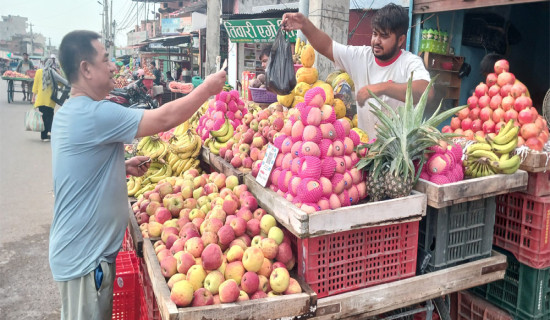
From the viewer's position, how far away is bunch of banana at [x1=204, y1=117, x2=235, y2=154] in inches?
158

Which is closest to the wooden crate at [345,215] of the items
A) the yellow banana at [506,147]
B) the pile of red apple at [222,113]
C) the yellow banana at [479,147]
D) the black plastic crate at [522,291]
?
the yellow banana at [479,147]

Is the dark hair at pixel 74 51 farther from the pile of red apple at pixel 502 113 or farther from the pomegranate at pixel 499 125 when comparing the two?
the pomegranate at pixel 499 125

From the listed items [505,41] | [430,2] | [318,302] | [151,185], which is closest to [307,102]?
[318,302]

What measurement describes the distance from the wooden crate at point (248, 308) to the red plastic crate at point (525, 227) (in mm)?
1597

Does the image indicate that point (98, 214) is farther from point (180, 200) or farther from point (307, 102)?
point (307, 102)

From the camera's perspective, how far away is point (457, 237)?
2.55 meters

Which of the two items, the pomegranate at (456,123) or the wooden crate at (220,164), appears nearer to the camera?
the wooden crate at (220,164)

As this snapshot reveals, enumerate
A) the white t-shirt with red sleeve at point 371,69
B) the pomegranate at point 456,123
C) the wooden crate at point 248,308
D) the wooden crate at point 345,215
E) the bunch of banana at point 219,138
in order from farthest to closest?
the bunch of banana at point 219,138 → the pomegranate at point 456,123 → the white t-shirt with red sleeve at point 371,69 → the wooden crate at point 345,215 → the wooden crate at point 248,308

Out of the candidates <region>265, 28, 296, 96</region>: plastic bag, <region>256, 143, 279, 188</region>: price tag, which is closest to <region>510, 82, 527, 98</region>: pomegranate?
<region>265, 28, 296, 96</region>: plastic bag

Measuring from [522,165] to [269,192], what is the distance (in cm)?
173

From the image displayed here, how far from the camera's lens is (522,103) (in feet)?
10.3

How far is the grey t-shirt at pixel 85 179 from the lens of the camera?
2139mm

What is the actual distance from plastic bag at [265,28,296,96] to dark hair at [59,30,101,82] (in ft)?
4.97

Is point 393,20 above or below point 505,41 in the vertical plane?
below
